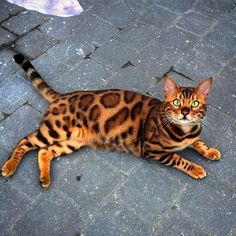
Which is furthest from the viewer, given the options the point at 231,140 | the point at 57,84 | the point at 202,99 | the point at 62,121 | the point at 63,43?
the point at 63,43

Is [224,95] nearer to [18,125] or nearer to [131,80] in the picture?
[131,80]

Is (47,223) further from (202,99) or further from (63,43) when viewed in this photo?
(63,43)

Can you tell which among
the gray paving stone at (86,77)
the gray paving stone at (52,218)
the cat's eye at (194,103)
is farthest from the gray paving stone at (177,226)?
the gray paving stone at (86,77)

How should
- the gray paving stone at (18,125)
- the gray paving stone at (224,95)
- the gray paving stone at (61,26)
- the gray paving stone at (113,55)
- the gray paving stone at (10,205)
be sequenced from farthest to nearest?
the gray paving stone at (61,26), the gray paving stone at (113,55), the gray paving stone at (224,95), the gray paving stone at (18,125), the gray paving stone at (10,205)

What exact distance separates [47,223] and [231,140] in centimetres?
185

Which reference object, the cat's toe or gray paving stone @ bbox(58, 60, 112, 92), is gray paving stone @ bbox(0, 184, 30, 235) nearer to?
gray paving stone @ bbox(58, 60, 112, 92)

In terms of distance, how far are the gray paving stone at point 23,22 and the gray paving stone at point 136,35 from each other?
1.06m

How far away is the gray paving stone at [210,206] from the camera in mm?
3121

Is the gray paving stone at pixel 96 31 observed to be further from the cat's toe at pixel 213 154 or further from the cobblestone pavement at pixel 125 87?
the cat's toe at pixel 213 154

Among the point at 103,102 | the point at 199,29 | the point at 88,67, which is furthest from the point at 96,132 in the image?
the point at 199,29

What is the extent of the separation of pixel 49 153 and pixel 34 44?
171cm

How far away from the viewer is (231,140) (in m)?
3.68

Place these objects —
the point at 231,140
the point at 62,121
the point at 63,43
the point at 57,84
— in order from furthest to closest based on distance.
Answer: the point at 63,43 < the point at 57,84 < the point at 231,140 < the point at 62,121

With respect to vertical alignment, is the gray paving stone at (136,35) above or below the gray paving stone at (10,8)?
below
